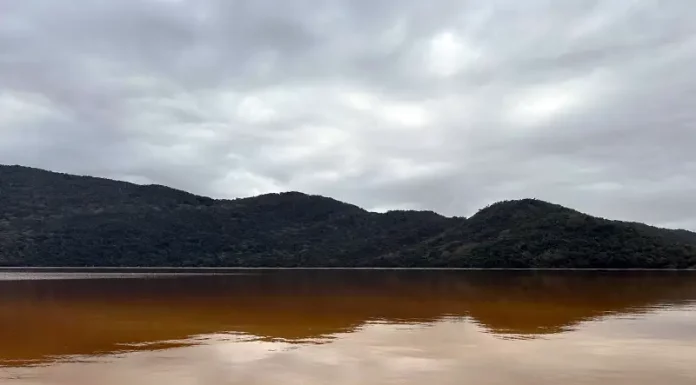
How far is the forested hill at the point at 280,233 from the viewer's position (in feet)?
337

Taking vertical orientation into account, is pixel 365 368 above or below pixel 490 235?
below

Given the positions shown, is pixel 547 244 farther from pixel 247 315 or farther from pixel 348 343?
pixel 348 343

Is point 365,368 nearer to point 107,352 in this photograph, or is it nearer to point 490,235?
point 107,352

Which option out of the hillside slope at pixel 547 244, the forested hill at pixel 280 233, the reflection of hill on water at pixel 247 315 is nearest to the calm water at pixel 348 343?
the reflection of hill on water at pixel 247 315

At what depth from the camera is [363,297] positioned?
110 ft

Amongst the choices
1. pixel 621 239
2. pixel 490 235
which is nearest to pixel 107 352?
pixel 621 239

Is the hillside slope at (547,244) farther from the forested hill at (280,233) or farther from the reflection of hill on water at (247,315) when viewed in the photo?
the reflection of hill on water at (247,315)

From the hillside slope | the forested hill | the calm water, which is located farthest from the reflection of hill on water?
the forested hill

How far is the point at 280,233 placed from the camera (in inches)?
5797

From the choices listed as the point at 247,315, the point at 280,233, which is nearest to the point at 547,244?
the point at 280,233

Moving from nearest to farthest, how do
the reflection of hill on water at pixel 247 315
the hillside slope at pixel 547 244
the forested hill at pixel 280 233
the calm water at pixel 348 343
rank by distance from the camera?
the calm water at pixel 348 343 → the reflection of hill on water at pixel 247 315 → the hillside slope at pixel 547 244 → the forested hill at pixel 280 233

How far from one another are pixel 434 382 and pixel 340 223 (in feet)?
461

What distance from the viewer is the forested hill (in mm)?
102750

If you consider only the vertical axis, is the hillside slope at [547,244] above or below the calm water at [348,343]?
above
